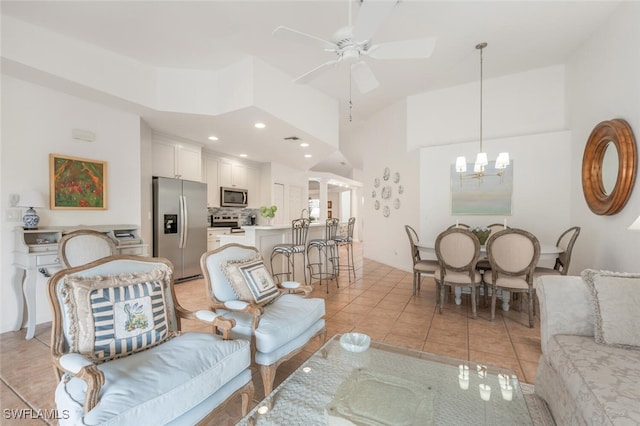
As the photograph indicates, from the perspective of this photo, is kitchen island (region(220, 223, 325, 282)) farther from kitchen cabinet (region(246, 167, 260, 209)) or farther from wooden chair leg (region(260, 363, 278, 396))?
kitchen cabinet (region(246, 167, 260, 209))

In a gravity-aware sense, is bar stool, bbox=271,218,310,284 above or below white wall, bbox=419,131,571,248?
below

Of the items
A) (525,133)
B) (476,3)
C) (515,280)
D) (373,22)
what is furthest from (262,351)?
(525,133)

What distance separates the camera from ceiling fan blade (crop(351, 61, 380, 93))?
8.00 ft

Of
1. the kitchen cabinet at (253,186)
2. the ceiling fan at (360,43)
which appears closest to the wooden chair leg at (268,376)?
the ceiling fan at (360,43)

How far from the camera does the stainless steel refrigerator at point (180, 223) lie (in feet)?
14.6

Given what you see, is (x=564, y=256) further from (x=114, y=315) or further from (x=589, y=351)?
(x=114, y=315)

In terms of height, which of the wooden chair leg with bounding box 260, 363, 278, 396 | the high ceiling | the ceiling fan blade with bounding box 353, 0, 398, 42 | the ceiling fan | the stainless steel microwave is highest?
the high ceiling

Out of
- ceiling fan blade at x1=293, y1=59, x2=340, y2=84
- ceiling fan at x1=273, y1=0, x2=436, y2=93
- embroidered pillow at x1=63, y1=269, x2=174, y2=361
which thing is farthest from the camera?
ceiling fan blade at x1=293, y1=59, x2=340, y2=84

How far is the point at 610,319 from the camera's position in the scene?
157 cm

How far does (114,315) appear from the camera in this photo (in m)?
1.41

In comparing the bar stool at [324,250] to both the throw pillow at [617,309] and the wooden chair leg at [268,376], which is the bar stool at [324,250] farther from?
the throw pillow at [617,309]

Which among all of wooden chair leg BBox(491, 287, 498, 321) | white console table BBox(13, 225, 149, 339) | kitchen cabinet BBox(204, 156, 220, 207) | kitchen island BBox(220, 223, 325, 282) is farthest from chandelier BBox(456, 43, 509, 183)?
white console table BBox(13, 225, 149, 339)

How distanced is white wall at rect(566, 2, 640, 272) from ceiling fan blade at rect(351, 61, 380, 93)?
2595mm

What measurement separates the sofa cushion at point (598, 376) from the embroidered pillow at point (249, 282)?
71.2 inches
